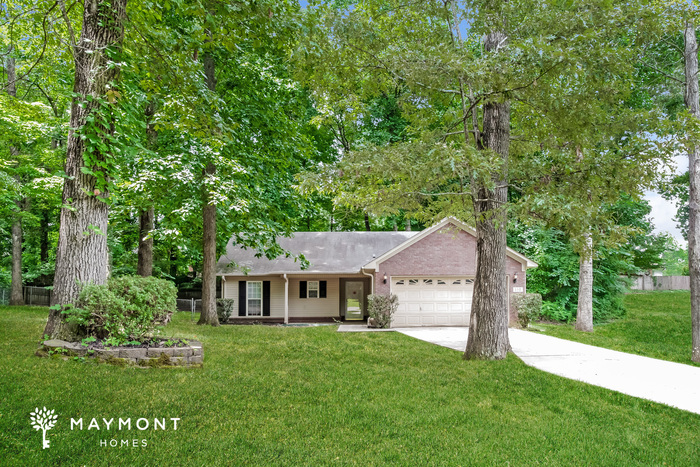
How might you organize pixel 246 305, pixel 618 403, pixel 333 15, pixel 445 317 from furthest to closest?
1. pixel 246 305
2. pixel 445 317
3. pixel 333 15
4. pixel 618 403

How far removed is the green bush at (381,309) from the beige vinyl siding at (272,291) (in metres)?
5.07

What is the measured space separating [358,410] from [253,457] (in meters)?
1.63

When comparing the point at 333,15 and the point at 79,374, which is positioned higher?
the point at 333,15

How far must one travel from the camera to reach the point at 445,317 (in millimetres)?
16438

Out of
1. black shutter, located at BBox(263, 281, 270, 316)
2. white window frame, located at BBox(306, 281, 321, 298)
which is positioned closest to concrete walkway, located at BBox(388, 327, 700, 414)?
white window frame, located at BBox(306, 281, 321, 298)

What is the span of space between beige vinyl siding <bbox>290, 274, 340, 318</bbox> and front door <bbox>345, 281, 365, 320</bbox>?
405 mm

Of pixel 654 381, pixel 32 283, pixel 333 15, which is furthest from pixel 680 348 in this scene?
pixel 32 283

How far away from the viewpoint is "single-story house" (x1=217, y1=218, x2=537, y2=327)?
16141 millimetres

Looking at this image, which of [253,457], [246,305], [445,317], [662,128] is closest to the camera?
[253,457]

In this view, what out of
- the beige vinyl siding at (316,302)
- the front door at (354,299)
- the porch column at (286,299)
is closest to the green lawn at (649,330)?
the front door at (354,299)

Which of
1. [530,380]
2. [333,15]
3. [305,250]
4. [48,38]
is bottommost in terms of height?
[530,380]

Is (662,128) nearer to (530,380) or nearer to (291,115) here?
(530,380)

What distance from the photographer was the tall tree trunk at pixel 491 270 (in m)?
8.29

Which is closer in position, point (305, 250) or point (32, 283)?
point (305, 250)
